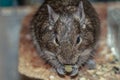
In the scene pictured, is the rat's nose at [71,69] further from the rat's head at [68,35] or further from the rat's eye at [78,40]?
the rat's eye at [78,40]

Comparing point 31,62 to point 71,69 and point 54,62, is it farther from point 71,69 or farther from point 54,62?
point 71,69

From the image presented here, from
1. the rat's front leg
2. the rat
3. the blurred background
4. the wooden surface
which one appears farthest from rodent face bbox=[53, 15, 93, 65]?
the blurred background

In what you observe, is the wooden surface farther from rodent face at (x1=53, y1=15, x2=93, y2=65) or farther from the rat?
rodent face at (x1=53, y1=15, x2=93, y2=65)

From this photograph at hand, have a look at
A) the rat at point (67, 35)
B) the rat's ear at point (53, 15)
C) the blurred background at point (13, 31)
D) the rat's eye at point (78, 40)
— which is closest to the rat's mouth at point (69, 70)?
the rat at point (67, 35)

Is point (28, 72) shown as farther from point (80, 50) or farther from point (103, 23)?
point (103, 23)

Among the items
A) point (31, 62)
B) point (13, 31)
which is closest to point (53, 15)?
point (31, 62)

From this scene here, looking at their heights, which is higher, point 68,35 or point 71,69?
point 68,35
